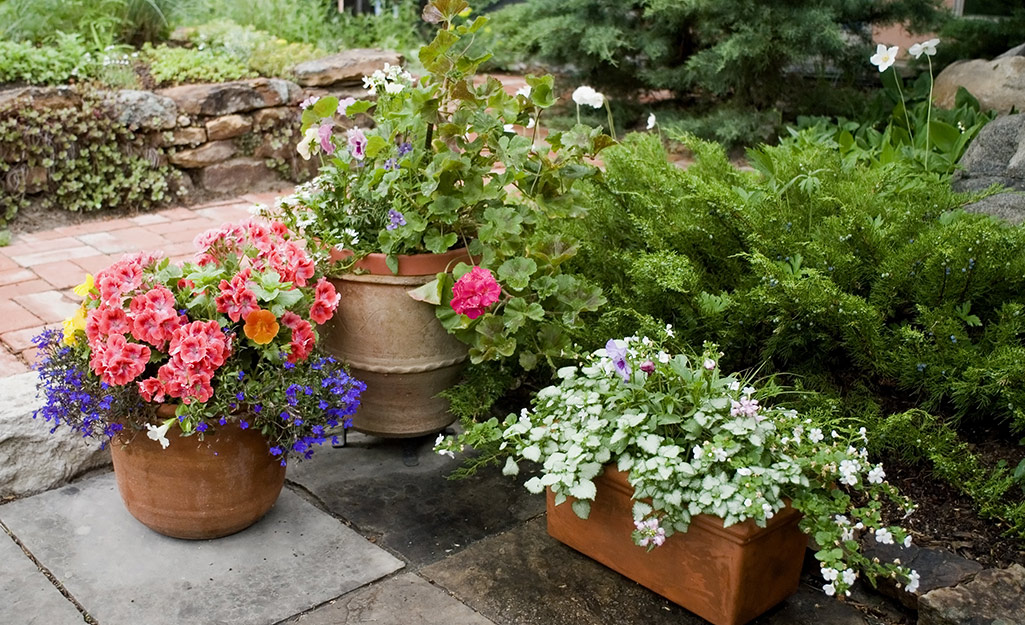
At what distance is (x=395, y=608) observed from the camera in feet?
7.18

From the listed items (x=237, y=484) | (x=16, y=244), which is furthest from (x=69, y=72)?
(x=237, y=484)

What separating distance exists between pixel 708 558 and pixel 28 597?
59.1 inches

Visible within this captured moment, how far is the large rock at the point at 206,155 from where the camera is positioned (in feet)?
17.3

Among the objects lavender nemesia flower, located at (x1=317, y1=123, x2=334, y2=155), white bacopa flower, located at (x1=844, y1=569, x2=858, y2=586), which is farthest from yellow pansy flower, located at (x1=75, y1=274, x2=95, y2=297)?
white bacopa flower, located at (x1=844, y1=569, x2=858, y2=586)

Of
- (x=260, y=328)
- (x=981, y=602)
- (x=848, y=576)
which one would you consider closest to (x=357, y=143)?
(x=260, y=328)

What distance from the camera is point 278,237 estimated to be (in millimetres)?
2539

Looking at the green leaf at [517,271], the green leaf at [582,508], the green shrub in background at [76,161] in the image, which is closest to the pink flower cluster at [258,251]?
the green leaf at [517,271]

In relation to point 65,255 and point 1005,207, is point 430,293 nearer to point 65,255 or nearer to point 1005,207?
point 1005,207

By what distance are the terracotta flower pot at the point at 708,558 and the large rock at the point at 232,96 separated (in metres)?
3.80

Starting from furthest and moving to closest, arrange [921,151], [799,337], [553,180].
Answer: [921,151], [553,180], [799,337]

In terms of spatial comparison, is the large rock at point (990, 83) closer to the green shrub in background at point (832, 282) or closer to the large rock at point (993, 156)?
the large rock at point (993, 156)

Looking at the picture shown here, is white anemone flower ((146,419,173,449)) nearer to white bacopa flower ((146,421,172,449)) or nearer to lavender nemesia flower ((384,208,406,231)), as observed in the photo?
white bacopa flower ((146,421,172,449))

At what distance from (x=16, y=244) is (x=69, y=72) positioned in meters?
1.05

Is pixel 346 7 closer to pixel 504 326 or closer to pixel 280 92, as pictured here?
pixel 280 92
